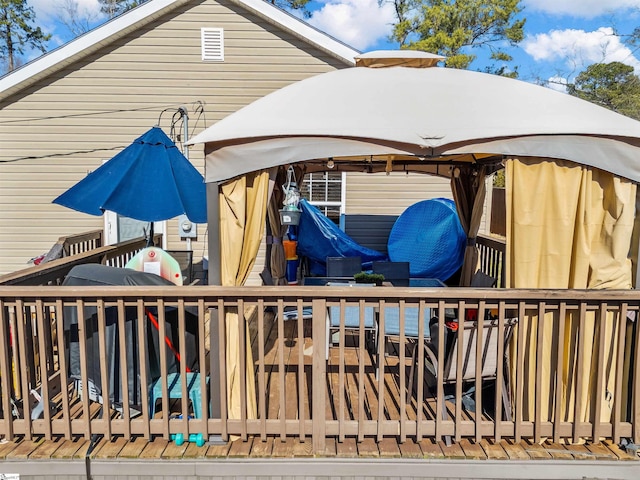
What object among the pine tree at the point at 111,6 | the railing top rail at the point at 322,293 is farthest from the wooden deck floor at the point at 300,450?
the pine tree at the point at 111,6

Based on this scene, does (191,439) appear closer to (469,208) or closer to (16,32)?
(469,208)

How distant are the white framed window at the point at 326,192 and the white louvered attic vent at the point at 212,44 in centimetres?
243

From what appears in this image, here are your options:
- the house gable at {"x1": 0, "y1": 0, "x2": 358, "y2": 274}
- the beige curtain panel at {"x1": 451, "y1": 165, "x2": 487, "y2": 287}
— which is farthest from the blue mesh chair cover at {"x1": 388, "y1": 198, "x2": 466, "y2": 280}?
the house gable at {"x1": 0, "y1": 0, "x2": 358, "y2": 274}

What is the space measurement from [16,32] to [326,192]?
23805 mm

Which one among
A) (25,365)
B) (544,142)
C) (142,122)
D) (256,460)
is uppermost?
(142,122)

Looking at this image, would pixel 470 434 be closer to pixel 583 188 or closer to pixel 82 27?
pixel 583 188

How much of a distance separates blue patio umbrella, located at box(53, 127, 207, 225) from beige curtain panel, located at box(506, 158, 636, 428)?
2.80m

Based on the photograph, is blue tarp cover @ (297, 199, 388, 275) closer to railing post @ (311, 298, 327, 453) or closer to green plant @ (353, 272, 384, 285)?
green plant @ (353, 272, 384, 285)

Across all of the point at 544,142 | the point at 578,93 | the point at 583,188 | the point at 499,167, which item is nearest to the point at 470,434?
the point at 583,188

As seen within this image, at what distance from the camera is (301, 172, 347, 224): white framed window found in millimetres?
7953

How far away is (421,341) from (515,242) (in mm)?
914

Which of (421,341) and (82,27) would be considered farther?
(82,27)

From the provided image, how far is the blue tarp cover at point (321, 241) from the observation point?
24.2ft

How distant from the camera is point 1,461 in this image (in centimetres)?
285
